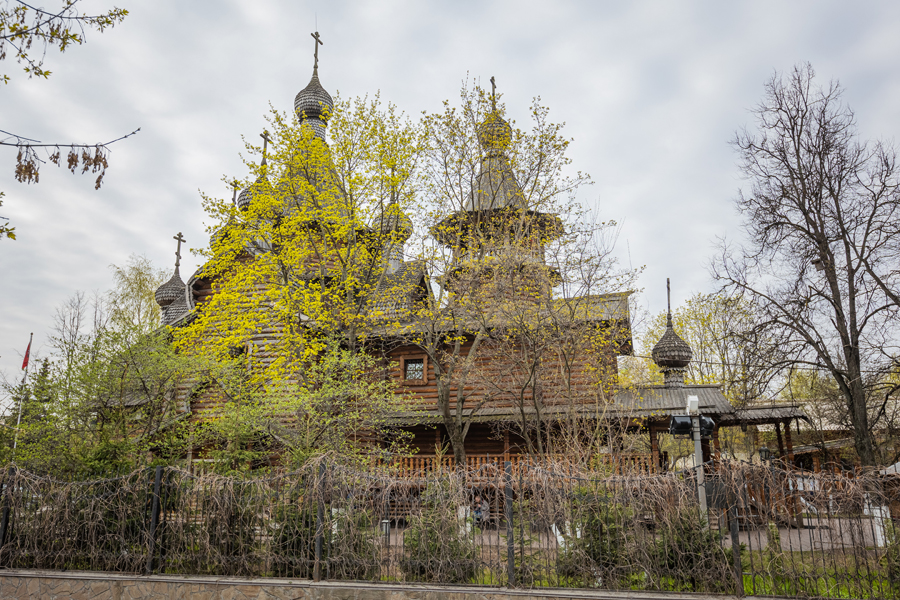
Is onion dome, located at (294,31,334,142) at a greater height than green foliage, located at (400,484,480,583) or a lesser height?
greater

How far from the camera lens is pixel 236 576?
375 inches

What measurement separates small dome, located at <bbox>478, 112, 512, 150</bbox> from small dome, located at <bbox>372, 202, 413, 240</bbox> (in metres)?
3.45

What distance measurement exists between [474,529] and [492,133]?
44.6 feet

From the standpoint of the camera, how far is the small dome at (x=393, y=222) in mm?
18531

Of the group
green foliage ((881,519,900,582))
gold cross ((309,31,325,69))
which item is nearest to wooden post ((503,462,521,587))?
green foliage ((881,519,900,582))

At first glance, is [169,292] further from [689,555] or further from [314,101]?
[689,555]

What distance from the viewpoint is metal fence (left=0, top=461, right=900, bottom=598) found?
8.01 m

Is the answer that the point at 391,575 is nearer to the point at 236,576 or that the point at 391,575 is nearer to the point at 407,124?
the point at 236,576

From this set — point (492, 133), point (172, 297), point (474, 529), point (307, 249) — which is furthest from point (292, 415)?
point (172, 297)

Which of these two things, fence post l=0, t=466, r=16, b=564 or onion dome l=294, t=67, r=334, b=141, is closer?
fence post l=0, t=466, r=16, b=564

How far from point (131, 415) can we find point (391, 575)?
27.7 ft

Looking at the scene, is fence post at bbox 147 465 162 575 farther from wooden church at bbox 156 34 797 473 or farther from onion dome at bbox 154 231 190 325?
onion dome at bbox 154 231 190 325

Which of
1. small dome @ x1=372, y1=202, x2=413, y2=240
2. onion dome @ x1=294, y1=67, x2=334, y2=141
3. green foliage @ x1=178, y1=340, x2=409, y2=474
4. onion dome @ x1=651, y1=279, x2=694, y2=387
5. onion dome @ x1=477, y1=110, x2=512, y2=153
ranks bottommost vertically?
green foliage @ x1=178, y1=340, x2=409, y2=474

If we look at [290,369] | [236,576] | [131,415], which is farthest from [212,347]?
[236,576]
